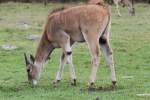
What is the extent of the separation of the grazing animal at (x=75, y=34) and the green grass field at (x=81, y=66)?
0.50 metres

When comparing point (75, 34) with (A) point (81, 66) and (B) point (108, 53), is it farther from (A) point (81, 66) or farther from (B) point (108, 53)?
(A) point (81, 66)

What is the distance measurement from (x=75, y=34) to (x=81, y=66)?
16.3 ft

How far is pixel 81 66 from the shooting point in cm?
1794

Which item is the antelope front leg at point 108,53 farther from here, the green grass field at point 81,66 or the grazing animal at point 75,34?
the green grass field at point 81,66

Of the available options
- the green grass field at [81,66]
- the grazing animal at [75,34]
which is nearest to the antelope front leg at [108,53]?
the grazing animal at [75,34]

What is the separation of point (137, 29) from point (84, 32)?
1563 centimetres

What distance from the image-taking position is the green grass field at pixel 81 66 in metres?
12.0

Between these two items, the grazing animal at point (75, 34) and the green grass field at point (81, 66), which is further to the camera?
the grazing animal at point (75, 34)

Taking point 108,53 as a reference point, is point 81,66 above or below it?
below

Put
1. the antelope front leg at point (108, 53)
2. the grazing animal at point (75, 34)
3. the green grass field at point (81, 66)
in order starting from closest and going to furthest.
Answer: the green grass field at point (81, 66), the grazing animal at point (75, 34), the antelope front leg at point (108, 53)

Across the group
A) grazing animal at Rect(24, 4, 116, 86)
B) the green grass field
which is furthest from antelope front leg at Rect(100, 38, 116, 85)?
the green grass field

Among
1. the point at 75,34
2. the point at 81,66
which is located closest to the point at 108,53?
the point at 75,34

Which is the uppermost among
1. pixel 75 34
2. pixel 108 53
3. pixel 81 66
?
pixel 75 34

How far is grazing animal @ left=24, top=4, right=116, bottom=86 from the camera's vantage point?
501 inches
